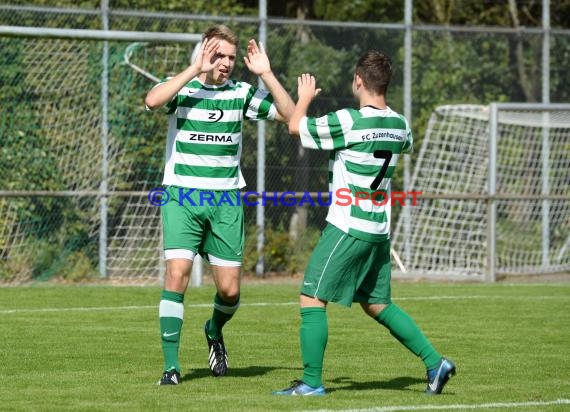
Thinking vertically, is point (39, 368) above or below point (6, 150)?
below

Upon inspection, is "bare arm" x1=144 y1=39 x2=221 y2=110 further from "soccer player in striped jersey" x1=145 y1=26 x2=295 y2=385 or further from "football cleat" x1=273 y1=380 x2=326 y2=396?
"football cleat" x1=273 y1=380 x2=326 y2=396

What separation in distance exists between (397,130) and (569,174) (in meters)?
11.4

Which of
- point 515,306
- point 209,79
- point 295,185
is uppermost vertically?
point 209,79

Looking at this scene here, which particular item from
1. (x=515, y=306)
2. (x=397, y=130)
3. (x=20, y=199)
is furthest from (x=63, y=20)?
(x=397, y=130)

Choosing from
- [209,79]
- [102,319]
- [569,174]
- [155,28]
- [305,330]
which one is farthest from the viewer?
[569,174]

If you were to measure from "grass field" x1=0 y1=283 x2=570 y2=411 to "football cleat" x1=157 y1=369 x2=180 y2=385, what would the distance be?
6 centimetres

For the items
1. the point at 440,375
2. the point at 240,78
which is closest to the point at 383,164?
the point at 440,375

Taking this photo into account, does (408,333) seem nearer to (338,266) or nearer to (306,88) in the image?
(338,266)

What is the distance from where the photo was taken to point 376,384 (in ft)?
25.1

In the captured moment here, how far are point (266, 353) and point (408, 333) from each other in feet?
7.28

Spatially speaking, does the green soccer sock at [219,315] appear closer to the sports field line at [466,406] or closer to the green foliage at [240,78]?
the sports field line at [466,406]

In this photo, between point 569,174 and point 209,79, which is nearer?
point 209,79

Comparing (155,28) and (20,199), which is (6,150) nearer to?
(20,199)

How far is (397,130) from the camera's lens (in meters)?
7.11
